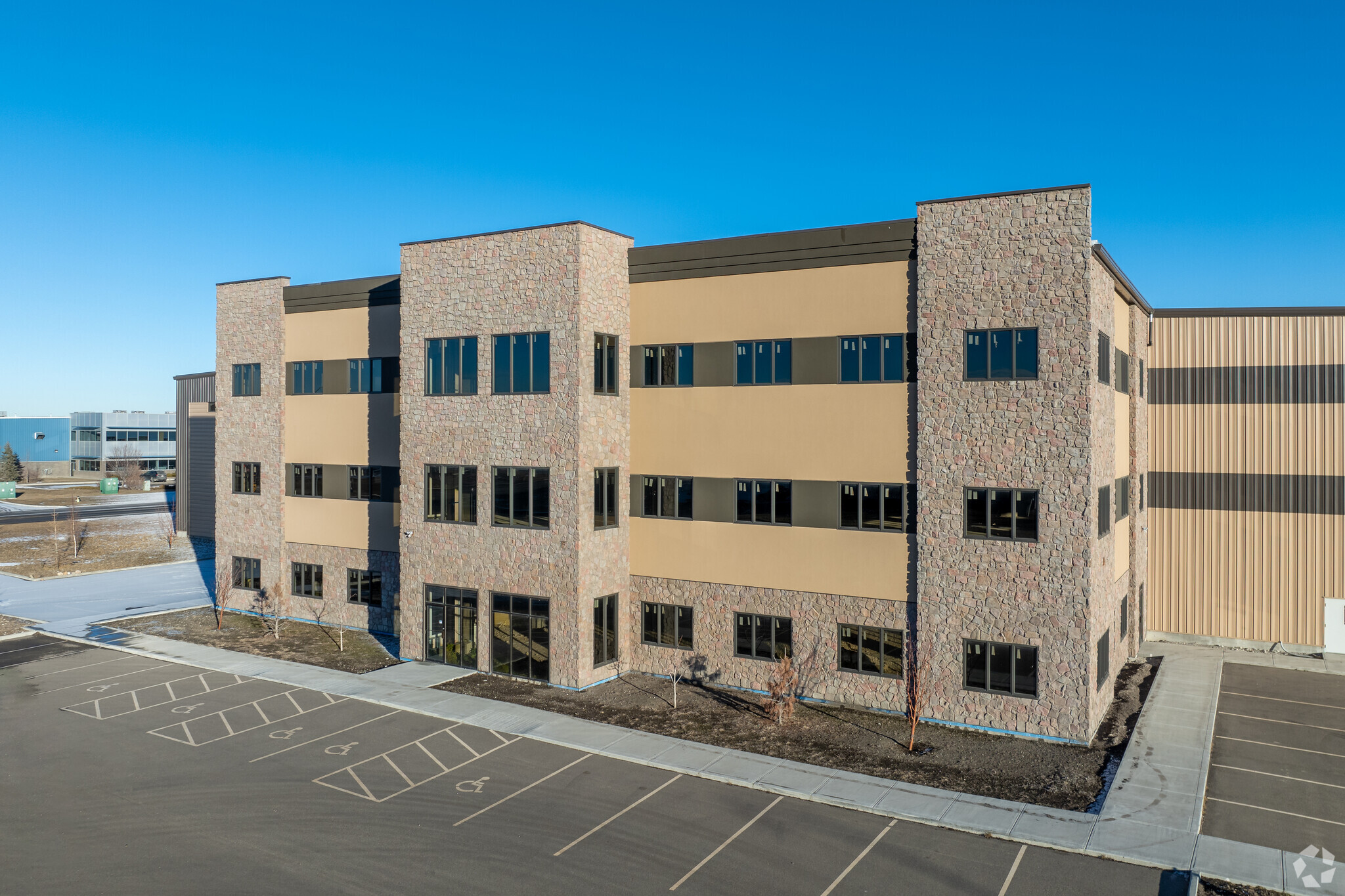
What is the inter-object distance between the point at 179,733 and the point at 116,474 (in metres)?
116

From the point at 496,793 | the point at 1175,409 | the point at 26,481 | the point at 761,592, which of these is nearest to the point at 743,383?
the point at 761,592

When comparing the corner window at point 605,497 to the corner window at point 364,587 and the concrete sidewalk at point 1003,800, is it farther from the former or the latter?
the corner window at point 364,587

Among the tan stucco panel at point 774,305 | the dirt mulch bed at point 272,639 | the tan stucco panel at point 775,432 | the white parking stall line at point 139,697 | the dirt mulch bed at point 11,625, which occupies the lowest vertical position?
the white parking stall line at point 139,697

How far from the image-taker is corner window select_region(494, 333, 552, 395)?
80.9ft

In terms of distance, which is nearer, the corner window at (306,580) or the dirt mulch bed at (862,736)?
the dirt mulch bed at (862,736)

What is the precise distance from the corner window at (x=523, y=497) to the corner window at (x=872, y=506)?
333 inches

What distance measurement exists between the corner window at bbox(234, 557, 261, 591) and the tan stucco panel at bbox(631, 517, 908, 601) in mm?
18312

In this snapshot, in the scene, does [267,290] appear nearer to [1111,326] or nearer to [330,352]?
[330,352]

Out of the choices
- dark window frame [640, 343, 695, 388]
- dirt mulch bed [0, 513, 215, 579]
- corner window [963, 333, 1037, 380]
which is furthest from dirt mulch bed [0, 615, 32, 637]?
corner window [963, 333, 1037, 380]

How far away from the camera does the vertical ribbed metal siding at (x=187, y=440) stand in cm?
5491

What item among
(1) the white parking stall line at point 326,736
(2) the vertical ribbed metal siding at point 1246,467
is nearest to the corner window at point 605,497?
(1) the white parking stall line at point 326,736

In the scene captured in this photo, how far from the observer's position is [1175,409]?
29.8m

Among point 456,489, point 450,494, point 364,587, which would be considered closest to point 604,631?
point 456,489

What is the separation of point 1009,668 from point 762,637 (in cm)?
666
